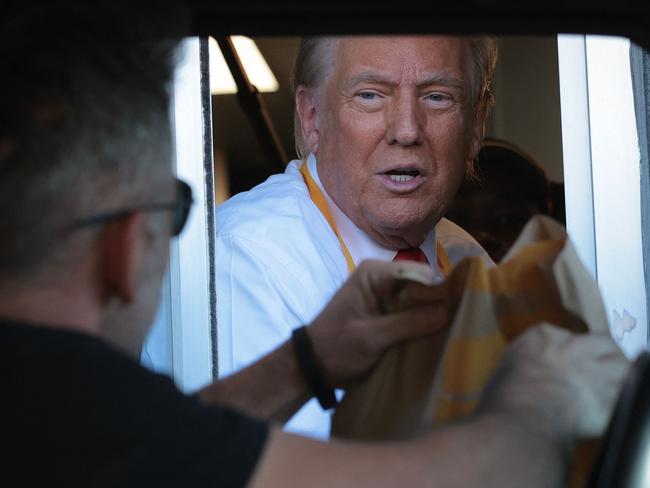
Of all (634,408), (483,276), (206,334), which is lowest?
(206,334)

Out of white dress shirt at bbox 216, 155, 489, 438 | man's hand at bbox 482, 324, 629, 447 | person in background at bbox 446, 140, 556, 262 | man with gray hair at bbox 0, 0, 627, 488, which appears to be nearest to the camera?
man with gray hair at bbox 0, 0, 627, 488

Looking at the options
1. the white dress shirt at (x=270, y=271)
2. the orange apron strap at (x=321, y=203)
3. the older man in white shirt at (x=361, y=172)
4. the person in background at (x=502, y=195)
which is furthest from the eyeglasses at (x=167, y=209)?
the person in background at (x=502, y=195)

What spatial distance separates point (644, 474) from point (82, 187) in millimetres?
675

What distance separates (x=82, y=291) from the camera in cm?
115

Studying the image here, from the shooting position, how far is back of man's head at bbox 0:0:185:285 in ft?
3.65

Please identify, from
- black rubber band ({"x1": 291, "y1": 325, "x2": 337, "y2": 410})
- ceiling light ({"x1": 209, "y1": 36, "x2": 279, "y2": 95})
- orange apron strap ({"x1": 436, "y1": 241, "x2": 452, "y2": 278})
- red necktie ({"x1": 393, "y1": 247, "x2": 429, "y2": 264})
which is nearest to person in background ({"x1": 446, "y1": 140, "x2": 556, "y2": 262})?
orange apron strap ({"x1": 436, "y1": 241, "x2": 452, "y2": 278})

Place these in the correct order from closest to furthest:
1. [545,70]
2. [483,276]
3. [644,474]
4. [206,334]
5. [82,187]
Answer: [82,187] < [644,474] < [483,276] < [206,334] < [545,70]

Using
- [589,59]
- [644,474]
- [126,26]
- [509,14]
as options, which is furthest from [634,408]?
[589,59]

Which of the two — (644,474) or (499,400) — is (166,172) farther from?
(644,474)

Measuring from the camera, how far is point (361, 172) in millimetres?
2924

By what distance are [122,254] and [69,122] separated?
0.15 meters

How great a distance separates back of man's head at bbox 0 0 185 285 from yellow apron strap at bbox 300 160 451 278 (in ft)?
5.29

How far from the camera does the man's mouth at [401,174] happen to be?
2.94 metres

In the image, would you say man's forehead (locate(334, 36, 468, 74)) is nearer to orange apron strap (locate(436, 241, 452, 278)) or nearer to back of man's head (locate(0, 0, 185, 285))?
orange apron strap (locate(436, 241, 452, 278))
